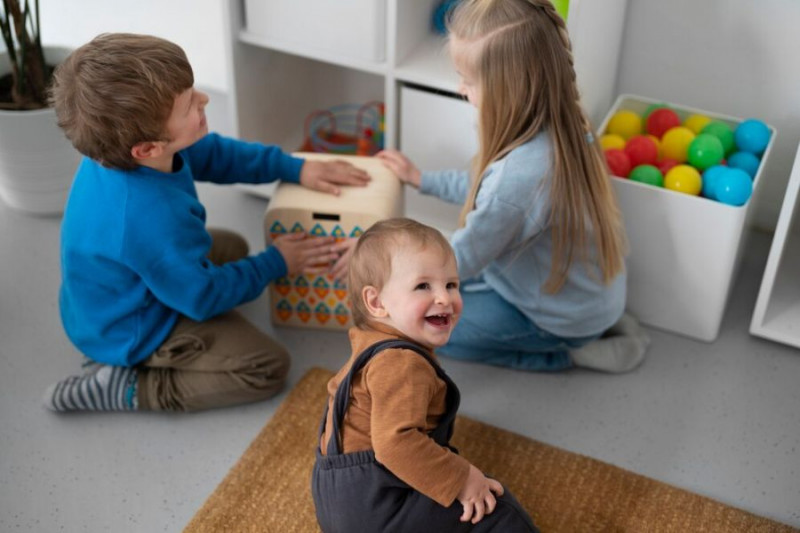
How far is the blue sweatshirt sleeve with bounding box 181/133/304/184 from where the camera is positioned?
5.37ft

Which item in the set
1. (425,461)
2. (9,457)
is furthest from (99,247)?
(425,461)

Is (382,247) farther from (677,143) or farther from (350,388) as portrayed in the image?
(677,143)

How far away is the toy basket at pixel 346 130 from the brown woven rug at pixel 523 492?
72cm

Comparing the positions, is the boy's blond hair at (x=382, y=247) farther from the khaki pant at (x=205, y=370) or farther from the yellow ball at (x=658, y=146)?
the yellow ball at (x=658, y=146)

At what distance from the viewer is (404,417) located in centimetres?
110

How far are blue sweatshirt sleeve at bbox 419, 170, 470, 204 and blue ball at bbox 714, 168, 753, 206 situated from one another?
43 centimetres

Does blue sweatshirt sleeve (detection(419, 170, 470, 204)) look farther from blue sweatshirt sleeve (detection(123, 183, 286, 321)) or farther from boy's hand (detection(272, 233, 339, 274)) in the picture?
blue sweatshirt sleeve (detection(123, 183, 286, 321))

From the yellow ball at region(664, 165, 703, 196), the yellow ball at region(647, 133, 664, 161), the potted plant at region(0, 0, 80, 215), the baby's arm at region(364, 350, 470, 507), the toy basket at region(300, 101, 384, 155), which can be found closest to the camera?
the baby's arm at region(364, 350, 470, 507)

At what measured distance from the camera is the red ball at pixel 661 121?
5.82ft

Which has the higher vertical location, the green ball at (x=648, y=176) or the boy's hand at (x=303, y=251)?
the green ball at (x=648, y=176)

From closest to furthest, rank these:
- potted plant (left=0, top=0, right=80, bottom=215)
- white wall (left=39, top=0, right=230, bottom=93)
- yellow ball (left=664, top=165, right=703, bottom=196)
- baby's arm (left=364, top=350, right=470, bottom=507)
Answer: baby's arm (left=364, top=350, right=470, bottom=507), yellow ball (left=664, top=165, right=703, bottom=196), potted plant (left=0, top=0, right=80, bottom=215), white wall (left=39, top=0, right=230, bottom=93)

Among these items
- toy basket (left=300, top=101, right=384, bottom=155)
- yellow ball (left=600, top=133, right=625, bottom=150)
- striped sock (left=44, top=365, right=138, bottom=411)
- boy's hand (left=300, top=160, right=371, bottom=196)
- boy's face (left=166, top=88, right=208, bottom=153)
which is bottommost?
striped sock (left=44, top=365, right=138, bottom=411)

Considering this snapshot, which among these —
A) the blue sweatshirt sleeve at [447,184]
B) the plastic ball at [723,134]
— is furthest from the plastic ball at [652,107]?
the blue sweatshirt sleeve at [447,184]

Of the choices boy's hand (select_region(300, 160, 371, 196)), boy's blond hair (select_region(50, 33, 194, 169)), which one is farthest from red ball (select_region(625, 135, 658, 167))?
boy's blond hair (select_region(50, 33, 194, 169))
